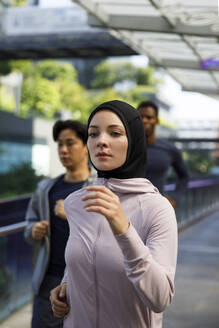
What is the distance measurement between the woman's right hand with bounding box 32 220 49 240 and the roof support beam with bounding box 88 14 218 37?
859cm

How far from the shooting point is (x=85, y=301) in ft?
5.51

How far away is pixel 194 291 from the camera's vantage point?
648 centimetres

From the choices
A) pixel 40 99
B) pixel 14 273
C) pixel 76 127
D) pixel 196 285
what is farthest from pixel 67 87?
pixel 76 127

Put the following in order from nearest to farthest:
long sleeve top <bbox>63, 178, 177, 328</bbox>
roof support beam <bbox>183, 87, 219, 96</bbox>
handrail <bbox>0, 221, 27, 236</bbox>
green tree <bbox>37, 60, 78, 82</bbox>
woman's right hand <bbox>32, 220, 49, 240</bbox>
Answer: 1. long sleeve top <bbox>63, 178, 177, 328</bbox>
2. woman's right hand <bbox>32, 220, 49, 240</bbox>
3. handrail <bbox>0, 221, 27, 236</bbox>
4. roof support beam <bbox>183, 87, 219, 96</bbox>
5. green tree <bbox>37, 60, 78, 82</bbox>

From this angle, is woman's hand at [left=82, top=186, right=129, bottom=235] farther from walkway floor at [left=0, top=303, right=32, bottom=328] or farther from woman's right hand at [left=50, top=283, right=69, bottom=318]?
walkway floor at [left=0, top=303, right=32, bottom=328]

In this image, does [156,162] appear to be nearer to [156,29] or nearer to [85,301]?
[85,301]

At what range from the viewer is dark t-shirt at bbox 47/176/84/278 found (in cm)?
321

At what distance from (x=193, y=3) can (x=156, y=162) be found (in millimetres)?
7505

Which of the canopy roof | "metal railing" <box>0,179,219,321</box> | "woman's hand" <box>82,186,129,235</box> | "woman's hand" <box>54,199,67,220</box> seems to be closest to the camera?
"woman's hand" <box>82,186,129,235</box>

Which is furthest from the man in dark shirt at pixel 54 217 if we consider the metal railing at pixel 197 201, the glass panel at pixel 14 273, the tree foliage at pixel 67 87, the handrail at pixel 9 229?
the tree foliage at pixel 67 87

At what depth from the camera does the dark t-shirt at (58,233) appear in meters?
3.21

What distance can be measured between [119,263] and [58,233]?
5.62 ft

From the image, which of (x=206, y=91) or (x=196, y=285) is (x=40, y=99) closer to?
(x=206, y=91)

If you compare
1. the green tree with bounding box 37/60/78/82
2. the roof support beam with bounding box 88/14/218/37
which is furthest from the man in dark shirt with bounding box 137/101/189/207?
the green tree with bounding box 37/60/78/82
